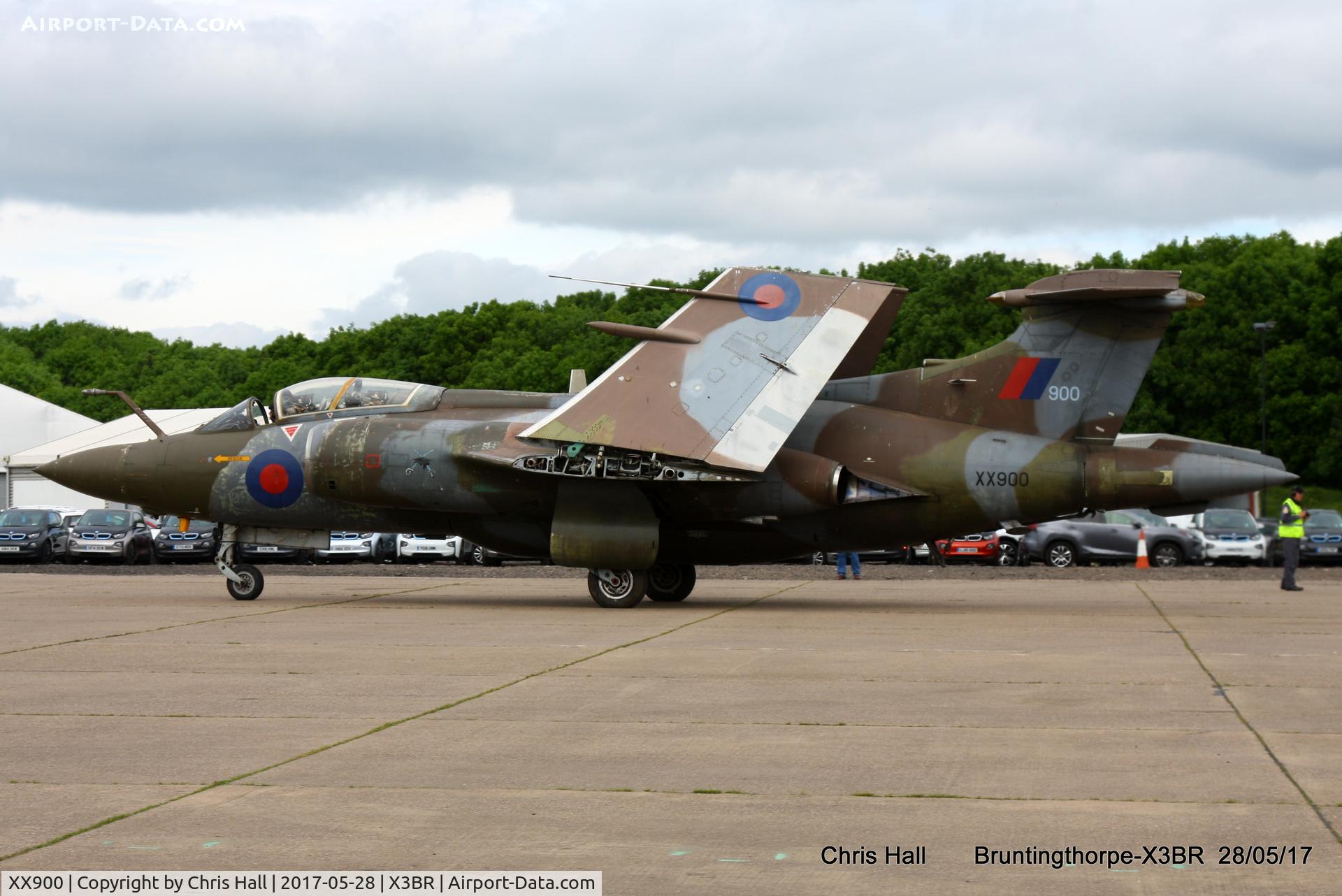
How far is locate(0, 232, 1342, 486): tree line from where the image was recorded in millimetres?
62844

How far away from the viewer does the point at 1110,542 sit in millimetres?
32875

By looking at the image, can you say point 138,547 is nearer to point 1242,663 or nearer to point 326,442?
point 326,442

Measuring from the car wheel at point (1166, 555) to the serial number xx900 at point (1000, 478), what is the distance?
645 inches

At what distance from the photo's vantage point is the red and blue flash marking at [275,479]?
1933 centimetres

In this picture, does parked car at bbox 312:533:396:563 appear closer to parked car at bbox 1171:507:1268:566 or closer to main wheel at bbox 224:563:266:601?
main wheel at bbox 224:563:266:601

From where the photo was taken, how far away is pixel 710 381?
57.7 feet

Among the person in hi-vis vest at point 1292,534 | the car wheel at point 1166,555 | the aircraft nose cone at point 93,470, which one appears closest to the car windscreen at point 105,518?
the aircraft nose cone at point 93,470

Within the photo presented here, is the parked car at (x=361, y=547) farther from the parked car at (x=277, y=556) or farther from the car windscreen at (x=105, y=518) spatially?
the car windscreen at (x=105, y=518)

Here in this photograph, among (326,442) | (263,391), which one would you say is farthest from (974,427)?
(263,391)

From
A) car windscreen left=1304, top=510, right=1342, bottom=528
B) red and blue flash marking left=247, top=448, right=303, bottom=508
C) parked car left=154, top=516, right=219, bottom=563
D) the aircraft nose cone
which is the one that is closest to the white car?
parked car left=154, top=516, right=219, bottom=563

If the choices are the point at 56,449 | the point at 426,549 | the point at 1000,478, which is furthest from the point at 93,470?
the point at 56,449

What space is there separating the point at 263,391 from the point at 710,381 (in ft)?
258

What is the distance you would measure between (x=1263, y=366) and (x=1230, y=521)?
86.0 feet

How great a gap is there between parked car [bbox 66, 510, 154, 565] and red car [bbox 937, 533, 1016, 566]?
20.3 metres
